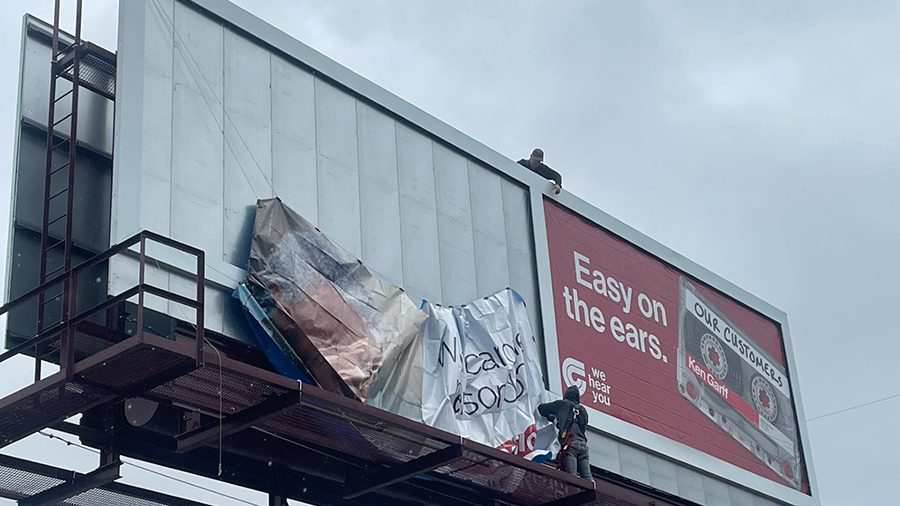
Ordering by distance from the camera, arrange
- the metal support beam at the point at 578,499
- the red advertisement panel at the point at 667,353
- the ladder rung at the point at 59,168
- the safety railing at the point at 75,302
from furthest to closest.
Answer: the red advertisement panel at the point at 667,353 < the metal support beam at the point at 578,499 < the ladder rung at the point at 59,168 < the safety railing at the point at 75,302

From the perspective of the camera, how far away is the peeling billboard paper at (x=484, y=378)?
54.1ft

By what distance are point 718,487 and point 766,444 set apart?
7.77 feet

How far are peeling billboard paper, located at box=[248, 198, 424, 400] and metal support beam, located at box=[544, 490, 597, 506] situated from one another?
318 cm

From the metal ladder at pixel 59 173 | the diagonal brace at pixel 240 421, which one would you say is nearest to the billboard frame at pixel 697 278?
the diagonal brace at pixel 240 421

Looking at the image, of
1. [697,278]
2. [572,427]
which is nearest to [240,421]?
[572,427]

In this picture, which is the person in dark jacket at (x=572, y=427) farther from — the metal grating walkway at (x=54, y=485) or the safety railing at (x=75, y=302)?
the safety railing at (x=75, y=302)

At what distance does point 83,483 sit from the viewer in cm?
1342

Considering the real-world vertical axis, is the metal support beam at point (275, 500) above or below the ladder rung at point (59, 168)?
below

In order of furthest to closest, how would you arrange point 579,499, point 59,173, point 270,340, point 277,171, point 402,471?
point 579,499, point 277,171, point 402,471, point 59,173, point 270,340

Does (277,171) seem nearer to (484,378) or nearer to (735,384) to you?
(484,378)

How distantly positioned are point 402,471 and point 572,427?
2964 millimetres

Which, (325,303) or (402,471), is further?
(402,471)

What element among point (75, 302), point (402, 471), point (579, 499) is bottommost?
point (579, 499)

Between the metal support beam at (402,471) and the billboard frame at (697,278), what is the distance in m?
4.31
